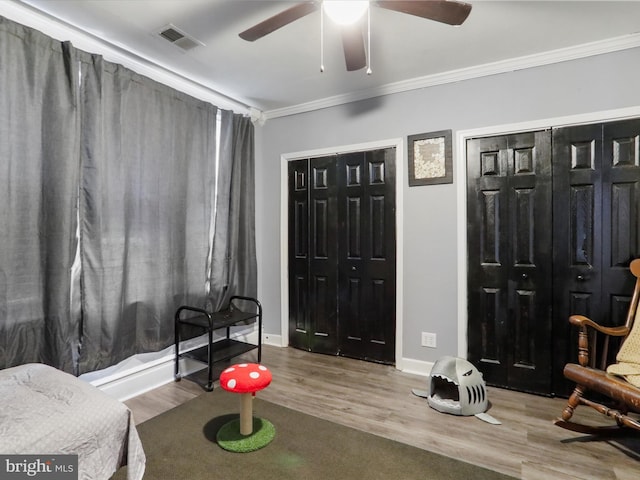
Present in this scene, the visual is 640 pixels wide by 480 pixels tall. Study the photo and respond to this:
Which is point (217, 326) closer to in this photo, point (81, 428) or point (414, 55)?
point (81, 428)

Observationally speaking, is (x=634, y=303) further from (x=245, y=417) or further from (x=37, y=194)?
(x=37, y=194)

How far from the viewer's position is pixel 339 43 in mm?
2330

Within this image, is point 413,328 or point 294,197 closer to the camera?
point 413,328

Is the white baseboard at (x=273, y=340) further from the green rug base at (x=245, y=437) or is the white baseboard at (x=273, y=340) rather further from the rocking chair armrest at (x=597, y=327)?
the rocking chair armrest at (x=597, y=327)

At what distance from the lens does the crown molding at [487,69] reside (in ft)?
7.54

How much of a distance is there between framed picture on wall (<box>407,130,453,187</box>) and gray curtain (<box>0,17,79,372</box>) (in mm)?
2466

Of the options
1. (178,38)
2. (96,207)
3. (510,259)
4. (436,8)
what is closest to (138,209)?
(96,207)

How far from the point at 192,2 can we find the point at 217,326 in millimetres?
2165

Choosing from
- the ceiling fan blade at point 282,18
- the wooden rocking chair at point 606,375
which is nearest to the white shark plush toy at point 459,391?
the wooden rocking chair at point 606,375

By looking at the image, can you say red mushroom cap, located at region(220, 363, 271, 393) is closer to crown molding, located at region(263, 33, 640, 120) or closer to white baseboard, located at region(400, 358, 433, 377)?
white baseboard, located at region(400, 358, 433, 377)

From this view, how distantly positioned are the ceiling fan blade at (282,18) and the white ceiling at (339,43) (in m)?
0.26

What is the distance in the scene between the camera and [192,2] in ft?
6.34

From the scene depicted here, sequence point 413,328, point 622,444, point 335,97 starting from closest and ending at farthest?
point 622,444 < point 413,328 < point 335,97

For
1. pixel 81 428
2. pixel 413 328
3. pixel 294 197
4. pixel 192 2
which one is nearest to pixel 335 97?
pixel 294 197
